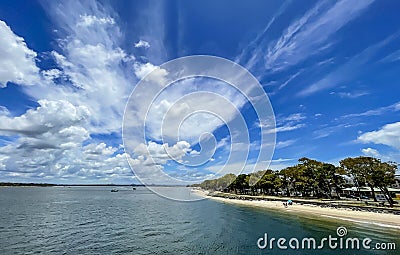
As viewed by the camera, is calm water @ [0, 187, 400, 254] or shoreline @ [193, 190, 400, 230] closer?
calm water @ [0, 187, 400, 254]

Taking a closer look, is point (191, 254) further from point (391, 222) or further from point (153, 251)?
point (391, 222)

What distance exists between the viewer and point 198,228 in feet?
142

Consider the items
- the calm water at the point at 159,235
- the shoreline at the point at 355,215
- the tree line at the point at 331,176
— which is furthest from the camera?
the tree line at the point at 331,176

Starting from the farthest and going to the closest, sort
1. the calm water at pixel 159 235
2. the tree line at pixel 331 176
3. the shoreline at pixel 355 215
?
1. the tree line at pixel 331 176
2. the shoreline at pixel 355 215
3. the calm water at pixel 159 235

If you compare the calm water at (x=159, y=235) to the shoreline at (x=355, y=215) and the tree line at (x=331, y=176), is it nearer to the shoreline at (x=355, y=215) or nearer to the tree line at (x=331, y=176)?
the shoreline at (x=355, y=215)

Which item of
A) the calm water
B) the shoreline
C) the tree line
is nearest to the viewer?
the calm water

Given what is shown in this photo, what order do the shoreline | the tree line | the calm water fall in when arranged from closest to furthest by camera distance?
the calm water < the shoreline < the tree line

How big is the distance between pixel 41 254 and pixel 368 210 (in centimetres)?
5817

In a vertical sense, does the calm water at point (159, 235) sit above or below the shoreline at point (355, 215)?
below

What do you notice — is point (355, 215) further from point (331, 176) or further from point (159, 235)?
point (159, 235)

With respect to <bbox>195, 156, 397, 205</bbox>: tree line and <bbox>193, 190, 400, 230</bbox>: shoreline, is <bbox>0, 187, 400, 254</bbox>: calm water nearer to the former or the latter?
<bbox>193, 190, 400, 230</bbox>: shoreline

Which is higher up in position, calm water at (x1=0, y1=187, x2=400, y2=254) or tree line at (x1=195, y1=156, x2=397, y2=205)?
tree line at (x1=195, y1=156, x2=397, y2=205)

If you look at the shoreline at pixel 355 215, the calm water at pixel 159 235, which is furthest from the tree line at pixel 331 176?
the calm water at pixel 159 235

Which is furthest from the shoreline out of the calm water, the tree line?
the tree line
